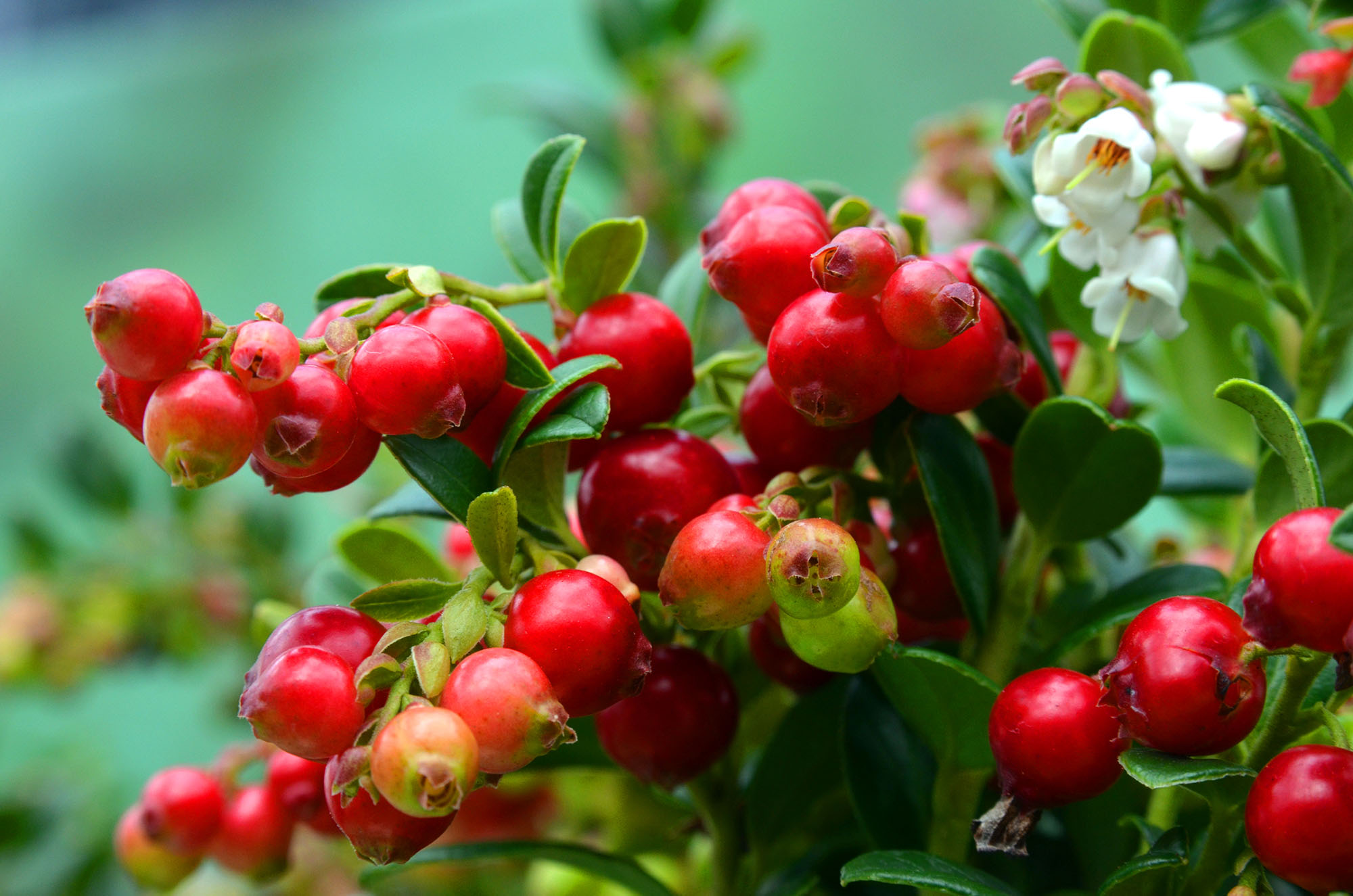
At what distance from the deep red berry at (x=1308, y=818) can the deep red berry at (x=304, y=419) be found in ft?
0.97

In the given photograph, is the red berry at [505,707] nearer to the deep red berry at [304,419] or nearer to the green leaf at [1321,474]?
the deep red berry at [304,419]

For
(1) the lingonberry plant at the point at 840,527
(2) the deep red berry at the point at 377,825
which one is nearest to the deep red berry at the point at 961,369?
(1) the lingonberry plant at the point at 840,527

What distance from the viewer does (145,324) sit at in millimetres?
328

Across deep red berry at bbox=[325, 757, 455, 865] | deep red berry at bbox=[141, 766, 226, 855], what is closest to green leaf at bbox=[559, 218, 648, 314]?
deep red berry at bbox=[325, 757, 455, 865]

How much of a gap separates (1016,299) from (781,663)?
0.59 ft

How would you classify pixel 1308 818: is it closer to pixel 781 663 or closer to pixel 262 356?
pixel 781 663

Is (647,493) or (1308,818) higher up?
(647,493)

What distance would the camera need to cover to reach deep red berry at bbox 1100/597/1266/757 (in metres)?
0.32

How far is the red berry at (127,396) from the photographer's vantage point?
358 millimetres

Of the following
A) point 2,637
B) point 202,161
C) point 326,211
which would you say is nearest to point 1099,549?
point 2,637

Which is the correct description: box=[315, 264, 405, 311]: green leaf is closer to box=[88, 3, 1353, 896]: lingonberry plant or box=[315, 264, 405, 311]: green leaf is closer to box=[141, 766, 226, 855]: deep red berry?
box=[88, 3, 1353, 896]: lingonberry plant

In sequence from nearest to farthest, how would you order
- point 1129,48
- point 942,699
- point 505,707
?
point 505,707 → point 942,699 → point 1129,48

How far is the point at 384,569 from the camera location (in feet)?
1.80

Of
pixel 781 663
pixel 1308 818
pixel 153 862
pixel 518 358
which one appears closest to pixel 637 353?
pixel 518 358
